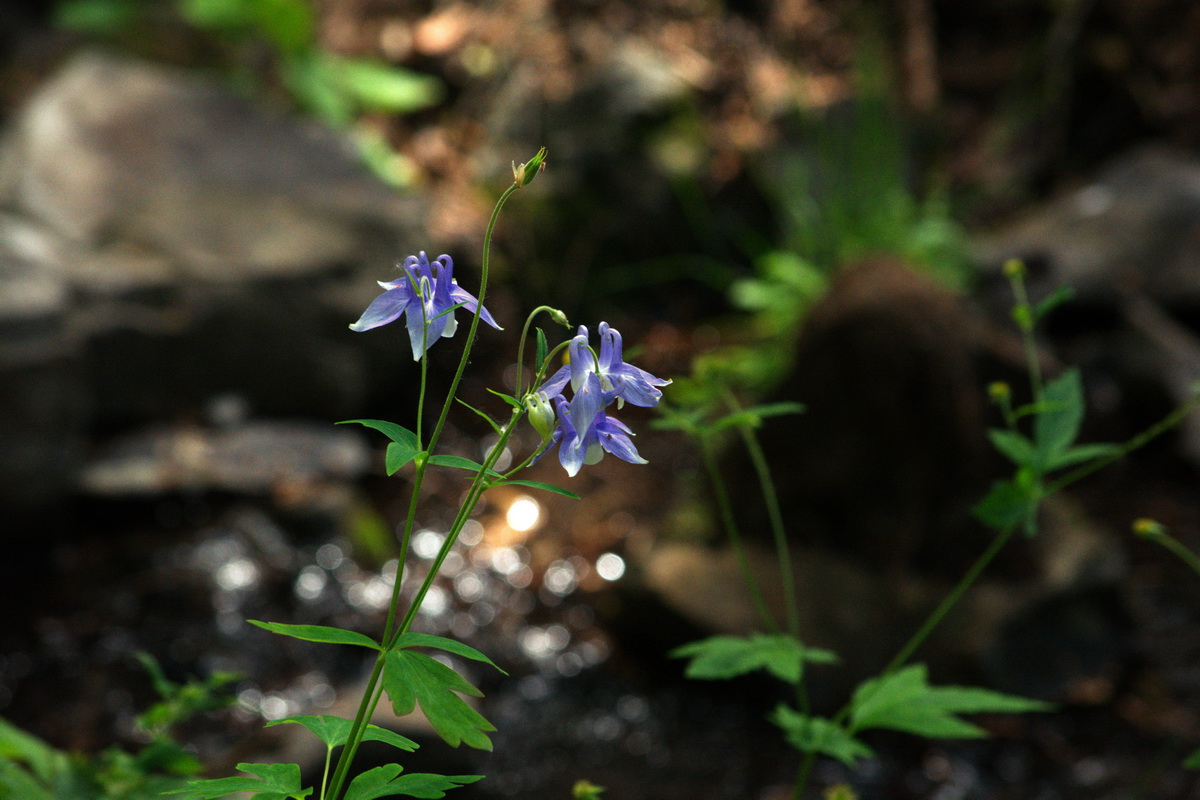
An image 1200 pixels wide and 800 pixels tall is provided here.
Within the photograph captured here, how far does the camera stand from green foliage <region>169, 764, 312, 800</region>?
35.5 inches

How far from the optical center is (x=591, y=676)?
11.1 feet

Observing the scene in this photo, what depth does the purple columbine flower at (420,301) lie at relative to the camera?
1008 millimetres

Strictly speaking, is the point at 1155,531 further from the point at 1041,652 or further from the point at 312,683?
the point at 312,683

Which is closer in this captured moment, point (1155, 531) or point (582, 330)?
point (582, 330)

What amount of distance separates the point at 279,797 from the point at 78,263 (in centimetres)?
366

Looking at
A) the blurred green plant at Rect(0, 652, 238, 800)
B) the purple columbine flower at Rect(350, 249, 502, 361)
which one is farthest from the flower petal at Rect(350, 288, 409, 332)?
the blurred green plant at Rect(0, 652, 238, 800)

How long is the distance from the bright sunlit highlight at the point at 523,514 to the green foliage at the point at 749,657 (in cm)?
278

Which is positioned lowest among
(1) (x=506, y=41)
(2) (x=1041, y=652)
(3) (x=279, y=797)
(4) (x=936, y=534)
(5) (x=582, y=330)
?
(3) (x=279, y=797)

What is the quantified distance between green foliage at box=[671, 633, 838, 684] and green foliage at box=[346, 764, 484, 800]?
18.4 inches

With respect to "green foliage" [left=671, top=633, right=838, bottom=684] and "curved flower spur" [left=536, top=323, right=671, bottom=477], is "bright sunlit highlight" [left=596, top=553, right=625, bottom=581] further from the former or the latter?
"curved flower spur" [left=536, top=323, right=671, bottom=477]

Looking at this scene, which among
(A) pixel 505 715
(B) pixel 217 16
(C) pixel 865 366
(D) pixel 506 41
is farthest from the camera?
(D) pixel 506 41

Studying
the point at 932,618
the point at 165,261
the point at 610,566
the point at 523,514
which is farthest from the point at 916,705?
the point at 165,261

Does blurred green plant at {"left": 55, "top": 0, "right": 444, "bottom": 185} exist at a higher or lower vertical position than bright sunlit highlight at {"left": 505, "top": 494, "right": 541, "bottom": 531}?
higher

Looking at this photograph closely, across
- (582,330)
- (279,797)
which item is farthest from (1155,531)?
(279,797)
